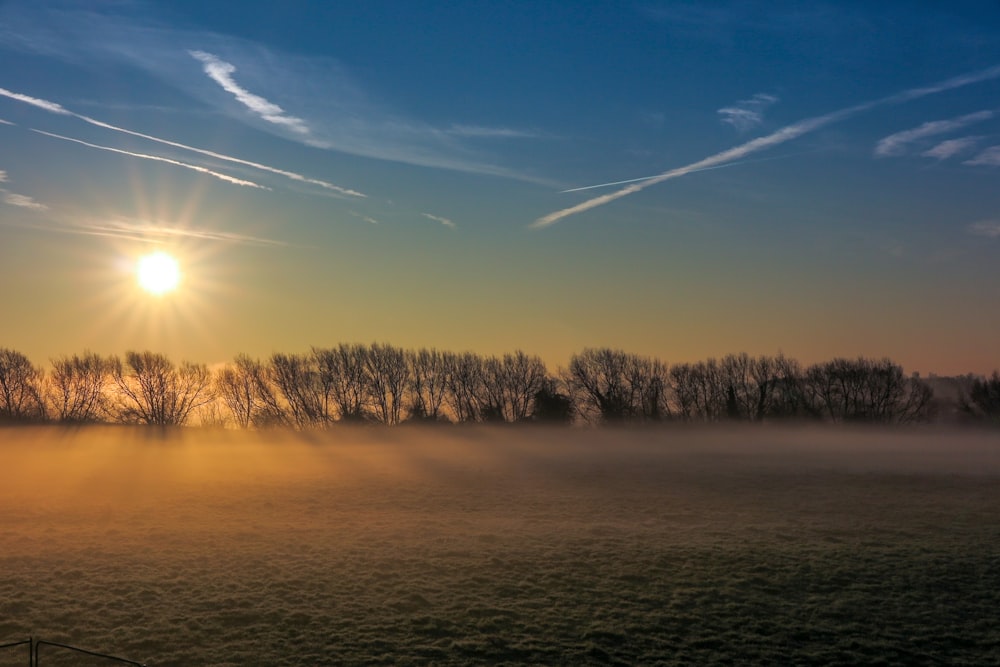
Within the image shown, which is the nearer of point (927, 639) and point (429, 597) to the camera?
point (927, 639)

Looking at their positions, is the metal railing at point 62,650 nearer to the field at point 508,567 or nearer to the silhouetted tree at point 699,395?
the field at point 508,567

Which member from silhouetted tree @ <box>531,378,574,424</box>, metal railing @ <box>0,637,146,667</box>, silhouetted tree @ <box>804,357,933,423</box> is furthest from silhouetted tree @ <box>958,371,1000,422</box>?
metal railing @ <box>0,637,146,667</box>

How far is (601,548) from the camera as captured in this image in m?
25.6

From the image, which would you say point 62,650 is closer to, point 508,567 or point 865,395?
point 508,567

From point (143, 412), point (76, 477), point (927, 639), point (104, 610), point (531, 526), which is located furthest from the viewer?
point (143, 412)

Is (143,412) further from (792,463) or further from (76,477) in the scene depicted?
(792,463)

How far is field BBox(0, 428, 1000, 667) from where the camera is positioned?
1647cm

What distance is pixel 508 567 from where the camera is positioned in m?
23.3

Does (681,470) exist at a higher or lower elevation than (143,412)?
lower

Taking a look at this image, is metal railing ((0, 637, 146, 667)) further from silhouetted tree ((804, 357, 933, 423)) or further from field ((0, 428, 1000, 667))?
silhouetted tree ((804, 357, 933, 423))

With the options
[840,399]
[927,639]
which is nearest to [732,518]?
[927,639]

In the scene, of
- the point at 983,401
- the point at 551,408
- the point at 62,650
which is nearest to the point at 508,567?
the point at 62,650

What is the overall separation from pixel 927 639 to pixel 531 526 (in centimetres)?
1658

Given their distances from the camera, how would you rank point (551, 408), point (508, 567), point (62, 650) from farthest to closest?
point (551, 408) → point (508, 567) → point (62, 650)
